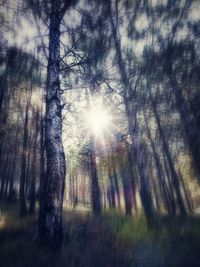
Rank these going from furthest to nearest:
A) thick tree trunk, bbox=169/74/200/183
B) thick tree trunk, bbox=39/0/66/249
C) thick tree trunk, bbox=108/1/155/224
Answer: thick tree trunk, bbox=108/1/155/224 → thick tree trunk, bbox=169/74/200/183 → thick tree trunk, bbox=39/0/66/249

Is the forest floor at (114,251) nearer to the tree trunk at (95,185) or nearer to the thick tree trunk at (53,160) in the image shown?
the thick tree trunk at (53,160)

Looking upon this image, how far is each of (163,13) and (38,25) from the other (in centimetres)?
405

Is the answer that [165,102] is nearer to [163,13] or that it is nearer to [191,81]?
[191,81]

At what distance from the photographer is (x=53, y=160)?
4.23m

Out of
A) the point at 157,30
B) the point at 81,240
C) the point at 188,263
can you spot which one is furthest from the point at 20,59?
the point at 188,263

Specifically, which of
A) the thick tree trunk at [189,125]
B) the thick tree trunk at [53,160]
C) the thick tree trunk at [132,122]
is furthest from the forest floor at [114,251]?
the thick tree trunk at [189,125]

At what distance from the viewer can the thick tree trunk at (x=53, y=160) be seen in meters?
3.89

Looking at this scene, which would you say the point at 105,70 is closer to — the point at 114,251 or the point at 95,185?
the point at 114,251

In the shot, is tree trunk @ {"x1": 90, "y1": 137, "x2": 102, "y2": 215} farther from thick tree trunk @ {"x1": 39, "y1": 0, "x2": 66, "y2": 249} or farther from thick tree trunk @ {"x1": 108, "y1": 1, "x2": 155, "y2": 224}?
thick tree trunk @ {"x1": 39, "y1": 0, "x2": 66, "y2": 249}

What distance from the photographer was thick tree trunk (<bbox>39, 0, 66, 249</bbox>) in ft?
12.8

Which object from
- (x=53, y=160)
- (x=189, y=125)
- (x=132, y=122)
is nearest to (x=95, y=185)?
(x=132, y=122)

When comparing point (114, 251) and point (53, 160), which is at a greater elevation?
point (53, 160)

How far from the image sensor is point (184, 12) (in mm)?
6332

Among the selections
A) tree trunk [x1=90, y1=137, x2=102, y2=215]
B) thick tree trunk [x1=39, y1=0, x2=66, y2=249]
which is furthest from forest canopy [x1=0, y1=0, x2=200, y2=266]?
tree trunk [x1=90, y1=137, x2=102, y2=215]
